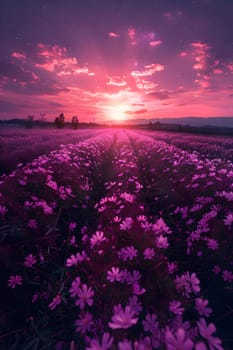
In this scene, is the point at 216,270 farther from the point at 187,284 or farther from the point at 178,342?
the point at 178,342

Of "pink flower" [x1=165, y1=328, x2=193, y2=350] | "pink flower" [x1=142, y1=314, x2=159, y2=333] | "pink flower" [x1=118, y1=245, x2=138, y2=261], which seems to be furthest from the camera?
"pink flower" [x1=118, y1=245, x2=138, y2=261]

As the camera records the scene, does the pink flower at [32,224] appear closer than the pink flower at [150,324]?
No

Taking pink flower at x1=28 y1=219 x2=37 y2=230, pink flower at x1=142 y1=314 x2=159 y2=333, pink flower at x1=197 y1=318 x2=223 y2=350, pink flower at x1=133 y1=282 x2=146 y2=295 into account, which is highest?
pink flower at x1=197 y1=318 x2=223 y2=350

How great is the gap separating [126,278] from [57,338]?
81 centimetres

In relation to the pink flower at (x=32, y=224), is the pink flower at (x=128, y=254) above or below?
above

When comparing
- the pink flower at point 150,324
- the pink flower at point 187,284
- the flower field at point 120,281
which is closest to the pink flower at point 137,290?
the flower field at point 120,281

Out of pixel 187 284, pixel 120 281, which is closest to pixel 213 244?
pixel 187 284

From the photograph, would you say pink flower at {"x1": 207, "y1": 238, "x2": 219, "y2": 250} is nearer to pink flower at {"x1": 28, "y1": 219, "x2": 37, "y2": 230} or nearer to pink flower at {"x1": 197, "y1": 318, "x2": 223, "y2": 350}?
pink flower at {"x1": 197, "y1": 318, "x2": 223, "y2": 350}

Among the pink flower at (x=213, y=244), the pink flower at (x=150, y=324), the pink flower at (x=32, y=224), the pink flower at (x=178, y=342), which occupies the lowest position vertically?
the pink flower at (x=32, y=224)

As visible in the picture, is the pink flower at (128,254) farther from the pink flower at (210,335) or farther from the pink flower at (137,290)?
the pink flower at (210,335)

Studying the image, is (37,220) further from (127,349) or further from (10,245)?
(127,349)

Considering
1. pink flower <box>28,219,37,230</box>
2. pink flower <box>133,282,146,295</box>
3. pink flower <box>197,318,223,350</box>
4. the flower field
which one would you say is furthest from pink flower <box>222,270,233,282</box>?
pink flower <box>28,219,37,230</box>

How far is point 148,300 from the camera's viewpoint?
62.9 inches

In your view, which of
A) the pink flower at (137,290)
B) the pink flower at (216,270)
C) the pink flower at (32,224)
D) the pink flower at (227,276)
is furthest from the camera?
the pink flower at (32,224)
